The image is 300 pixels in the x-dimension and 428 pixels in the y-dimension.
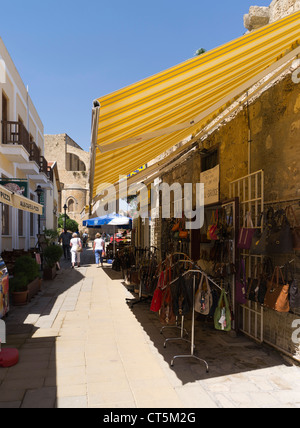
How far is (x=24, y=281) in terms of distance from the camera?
7109 mm

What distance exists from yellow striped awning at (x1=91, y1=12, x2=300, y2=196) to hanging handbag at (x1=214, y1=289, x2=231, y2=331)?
228 centimetres

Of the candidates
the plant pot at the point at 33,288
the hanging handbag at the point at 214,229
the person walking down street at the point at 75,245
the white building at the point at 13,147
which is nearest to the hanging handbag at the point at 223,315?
the hanging handbag at the point at 214,229

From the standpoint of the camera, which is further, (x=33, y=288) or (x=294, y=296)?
(x=33, y=288)

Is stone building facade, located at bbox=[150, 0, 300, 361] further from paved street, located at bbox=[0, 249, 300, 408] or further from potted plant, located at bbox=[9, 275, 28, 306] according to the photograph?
potted plant, located at bbox=[9, 275, 28, 306]

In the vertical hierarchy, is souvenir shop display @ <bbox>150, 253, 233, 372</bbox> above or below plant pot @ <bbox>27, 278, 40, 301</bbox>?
above

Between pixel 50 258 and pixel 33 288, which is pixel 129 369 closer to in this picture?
pixel 33 288

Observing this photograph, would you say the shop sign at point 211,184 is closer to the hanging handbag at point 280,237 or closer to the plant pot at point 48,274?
the hanging handbag at point 280,237

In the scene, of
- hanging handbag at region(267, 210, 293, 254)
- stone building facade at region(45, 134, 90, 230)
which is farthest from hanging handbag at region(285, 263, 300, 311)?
stone building facade at region(45, 134, 90, 230)

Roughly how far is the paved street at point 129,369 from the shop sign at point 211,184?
7.61ft

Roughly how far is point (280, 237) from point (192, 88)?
6.15 ft

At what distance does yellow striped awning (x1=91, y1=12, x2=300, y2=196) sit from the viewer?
2922 millimetres

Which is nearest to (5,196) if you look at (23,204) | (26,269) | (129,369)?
(23,204)
